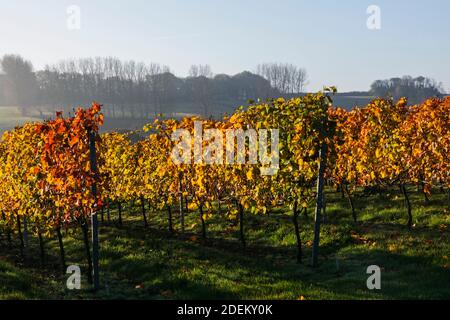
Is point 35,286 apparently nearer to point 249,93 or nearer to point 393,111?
point 393,111

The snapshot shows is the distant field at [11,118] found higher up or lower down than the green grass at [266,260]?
higher up

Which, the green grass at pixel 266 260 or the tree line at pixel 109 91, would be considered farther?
the tree line at pixel 109 91

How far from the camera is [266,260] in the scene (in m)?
17.0

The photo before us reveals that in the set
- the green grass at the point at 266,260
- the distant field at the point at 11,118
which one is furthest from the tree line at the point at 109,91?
the green grass at the point at 266,260

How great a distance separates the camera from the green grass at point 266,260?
12.7 m

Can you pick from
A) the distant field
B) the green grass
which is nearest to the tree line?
the distant field

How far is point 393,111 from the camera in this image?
21703mm

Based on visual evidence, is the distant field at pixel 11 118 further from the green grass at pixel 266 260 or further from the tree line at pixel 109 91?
the green grass at pixel 266 260

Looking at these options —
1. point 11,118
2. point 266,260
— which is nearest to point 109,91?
point 11,118

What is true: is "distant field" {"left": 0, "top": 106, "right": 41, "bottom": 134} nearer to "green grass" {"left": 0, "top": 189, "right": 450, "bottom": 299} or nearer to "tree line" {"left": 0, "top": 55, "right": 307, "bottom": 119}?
"tree line" {"left": 0, "top": 55, "right": 307, "bottom": 119}

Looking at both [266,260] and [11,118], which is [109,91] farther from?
[266,260]

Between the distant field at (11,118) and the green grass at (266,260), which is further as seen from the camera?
the distant field at (11,118)
